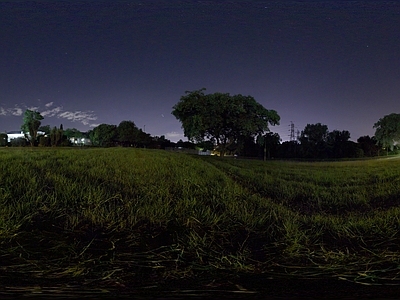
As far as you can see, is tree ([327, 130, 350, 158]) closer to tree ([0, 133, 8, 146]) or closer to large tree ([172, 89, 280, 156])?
large tree ([172, 89, 280, 156])

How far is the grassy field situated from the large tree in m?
0.39

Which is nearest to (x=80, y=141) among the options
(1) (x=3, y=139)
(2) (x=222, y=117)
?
(1) (x=3, y=139)

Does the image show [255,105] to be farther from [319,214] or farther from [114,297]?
[114,297]

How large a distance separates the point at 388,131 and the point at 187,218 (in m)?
2.83

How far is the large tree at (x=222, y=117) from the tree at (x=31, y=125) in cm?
171

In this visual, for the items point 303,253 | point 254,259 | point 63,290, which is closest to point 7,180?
point 63,290

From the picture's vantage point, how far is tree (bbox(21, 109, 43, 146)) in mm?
3031

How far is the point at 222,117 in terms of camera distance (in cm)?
326

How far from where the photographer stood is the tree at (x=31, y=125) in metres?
3.03

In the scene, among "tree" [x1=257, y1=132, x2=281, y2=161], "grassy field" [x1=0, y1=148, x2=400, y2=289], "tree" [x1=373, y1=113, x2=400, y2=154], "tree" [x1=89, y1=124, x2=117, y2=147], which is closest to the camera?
"grassy field" [x1=0, y1=148, x2=400, y2=289]

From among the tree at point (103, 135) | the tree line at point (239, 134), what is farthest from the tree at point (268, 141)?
the tree at point (103, 135)

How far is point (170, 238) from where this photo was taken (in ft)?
5.98

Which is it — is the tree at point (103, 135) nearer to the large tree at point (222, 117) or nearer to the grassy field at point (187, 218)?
the grassy field at point (187, 218)

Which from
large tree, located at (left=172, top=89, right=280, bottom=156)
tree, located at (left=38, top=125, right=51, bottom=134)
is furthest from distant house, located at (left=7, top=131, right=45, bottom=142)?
large tree, located at (left=172, top=89, right=280, bottom=156)
